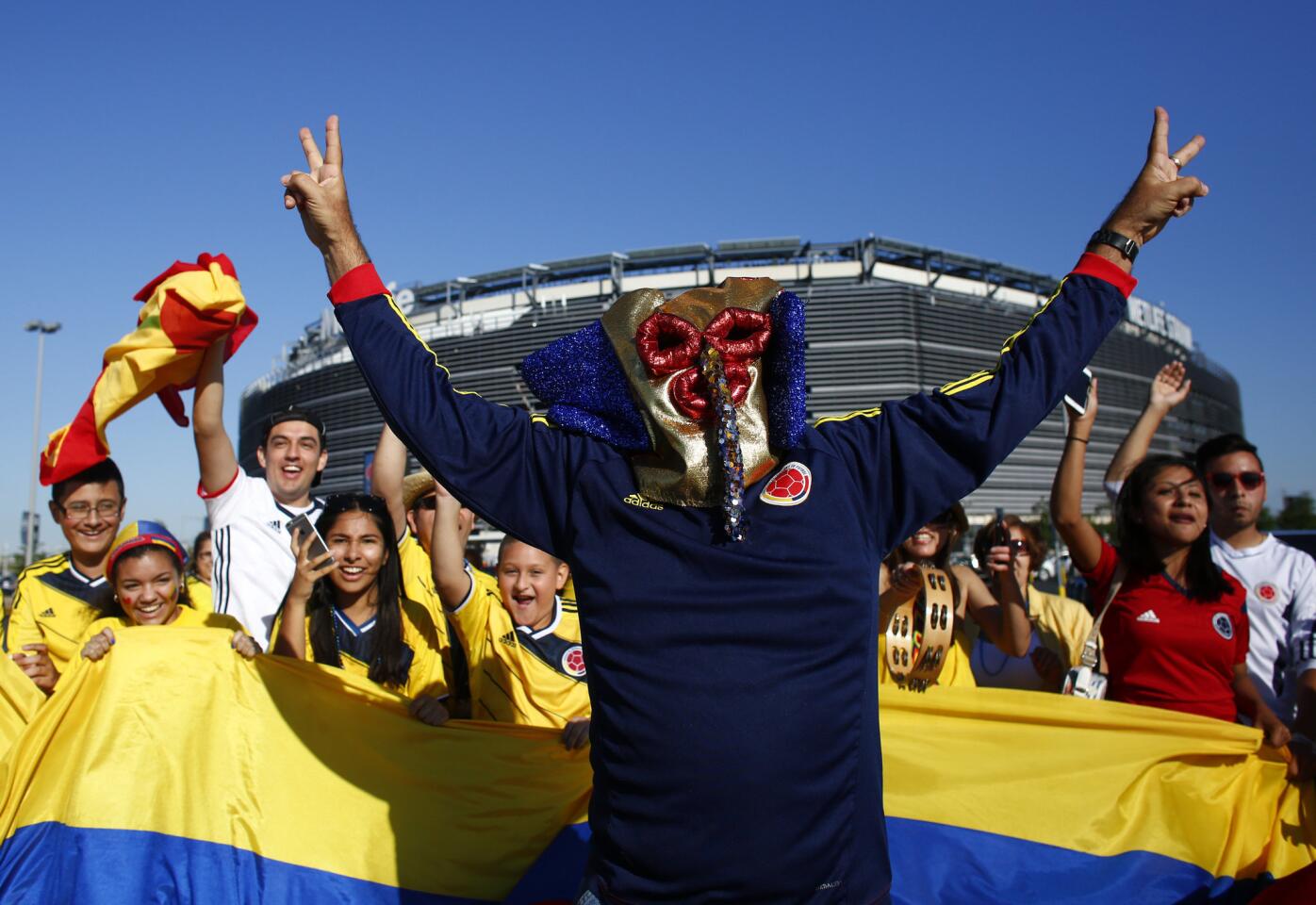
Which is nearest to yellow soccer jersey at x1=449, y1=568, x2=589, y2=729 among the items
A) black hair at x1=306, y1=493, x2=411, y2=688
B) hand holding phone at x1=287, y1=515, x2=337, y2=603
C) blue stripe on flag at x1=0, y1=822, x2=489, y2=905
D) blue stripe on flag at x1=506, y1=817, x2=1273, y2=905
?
black hair at x1=306, y1=493, x2=411, y2=688

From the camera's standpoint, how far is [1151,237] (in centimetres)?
240

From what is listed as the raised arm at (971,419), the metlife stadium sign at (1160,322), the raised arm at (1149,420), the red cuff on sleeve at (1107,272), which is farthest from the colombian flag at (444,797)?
the metlife stadium sign at (1160,322)

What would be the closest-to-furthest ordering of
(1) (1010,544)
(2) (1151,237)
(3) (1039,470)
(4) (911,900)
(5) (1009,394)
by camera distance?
(5) (1009,394) < (2) (1151,237) < (4) (911,900) < (1) (1010,544) < (3) (1039,470)

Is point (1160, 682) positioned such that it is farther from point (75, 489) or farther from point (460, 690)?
point (75, 489)

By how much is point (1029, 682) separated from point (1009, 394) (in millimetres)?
3428

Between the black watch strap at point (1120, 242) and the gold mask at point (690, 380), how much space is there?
833 mm

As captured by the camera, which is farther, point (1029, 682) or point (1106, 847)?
point (1029, 682)

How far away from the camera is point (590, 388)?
2.28 metres

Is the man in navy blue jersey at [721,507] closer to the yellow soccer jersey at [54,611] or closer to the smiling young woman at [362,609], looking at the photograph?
the smiling young woman at [362,609]

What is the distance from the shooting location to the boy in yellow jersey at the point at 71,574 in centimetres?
450

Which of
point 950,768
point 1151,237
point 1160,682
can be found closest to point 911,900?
point 950,768

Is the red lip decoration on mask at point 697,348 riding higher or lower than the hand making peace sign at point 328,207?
lower

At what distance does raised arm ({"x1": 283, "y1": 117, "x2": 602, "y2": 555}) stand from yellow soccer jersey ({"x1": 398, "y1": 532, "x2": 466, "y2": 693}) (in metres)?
2.23

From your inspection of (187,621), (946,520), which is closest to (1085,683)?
(946,520)
